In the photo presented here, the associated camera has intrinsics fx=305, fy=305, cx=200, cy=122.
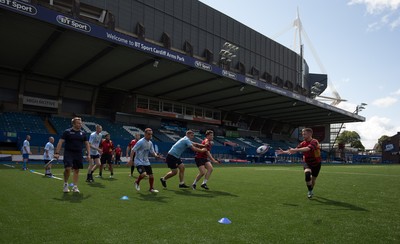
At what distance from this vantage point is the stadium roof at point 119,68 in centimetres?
2305

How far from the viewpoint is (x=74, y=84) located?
35719 mm

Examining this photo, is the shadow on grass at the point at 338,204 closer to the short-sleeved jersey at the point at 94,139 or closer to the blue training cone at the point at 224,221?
the blue training cone at the point at 224,221

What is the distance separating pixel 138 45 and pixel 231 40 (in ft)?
79.2

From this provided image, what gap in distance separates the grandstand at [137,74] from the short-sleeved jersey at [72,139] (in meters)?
14.2

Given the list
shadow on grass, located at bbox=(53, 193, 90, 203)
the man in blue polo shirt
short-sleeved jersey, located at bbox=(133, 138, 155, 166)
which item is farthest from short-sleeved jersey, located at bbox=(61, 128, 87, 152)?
short-sleeved jersey, located at bbox=(133, 138, 155, 166)

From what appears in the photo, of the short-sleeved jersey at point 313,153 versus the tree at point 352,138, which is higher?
the tree at point 352,138

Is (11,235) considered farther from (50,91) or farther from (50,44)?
(50,91)

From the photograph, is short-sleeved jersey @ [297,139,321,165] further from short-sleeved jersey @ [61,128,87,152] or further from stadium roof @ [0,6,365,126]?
stadium roof @ [0,6,365,126]

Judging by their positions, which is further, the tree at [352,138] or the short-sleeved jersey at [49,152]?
the tree at [352,138]

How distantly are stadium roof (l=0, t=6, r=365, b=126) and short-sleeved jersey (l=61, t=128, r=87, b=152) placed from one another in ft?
47.9

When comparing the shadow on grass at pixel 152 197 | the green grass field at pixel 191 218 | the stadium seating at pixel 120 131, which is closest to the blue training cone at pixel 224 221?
the green grass field at pixel 191 218

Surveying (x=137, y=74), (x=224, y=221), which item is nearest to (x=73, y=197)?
(x=224, y=221)

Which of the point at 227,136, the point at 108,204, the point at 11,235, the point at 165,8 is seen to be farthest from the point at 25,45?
the point at 227,136

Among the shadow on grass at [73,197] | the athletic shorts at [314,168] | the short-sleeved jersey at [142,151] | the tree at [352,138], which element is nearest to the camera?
the shadow on grass at [73,197]
